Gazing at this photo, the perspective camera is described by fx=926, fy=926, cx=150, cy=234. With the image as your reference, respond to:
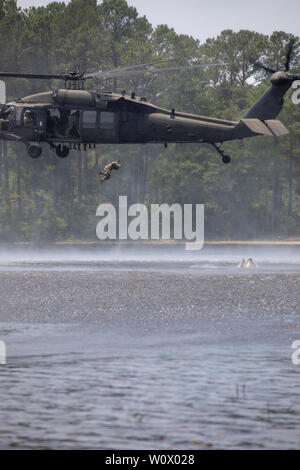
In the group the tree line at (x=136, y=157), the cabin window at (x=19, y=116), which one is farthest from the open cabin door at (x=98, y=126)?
the tree line at (x=136, y=157)

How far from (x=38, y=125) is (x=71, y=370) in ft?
54.8

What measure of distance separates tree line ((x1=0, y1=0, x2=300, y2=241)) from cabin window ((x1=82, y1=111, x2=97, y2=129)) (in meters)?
67.2

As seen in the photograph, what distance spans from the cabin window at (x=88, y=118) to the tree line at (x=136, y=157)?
67175 mm

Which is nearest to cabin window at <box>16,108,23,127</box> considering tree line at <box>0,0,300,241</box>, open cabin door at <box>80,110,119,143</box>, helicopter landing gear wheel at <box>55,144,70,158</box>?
helicopter landing gear wheel at <box>55,144,70,158</box>

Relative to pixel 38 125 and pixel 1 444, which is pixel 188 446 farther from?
pixel 38 125

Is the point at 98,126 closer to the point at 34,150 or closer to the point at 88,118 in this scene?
the point at 88,118

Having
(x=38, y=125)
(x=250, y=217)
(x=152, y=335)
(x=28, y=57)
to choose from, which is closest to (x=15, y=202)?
(x=28, y=57)

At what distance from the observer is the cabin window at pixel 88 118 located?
38969 mm

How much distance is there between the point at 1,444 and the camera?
56.3ft

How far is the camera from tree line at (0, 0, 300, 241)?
352 ft

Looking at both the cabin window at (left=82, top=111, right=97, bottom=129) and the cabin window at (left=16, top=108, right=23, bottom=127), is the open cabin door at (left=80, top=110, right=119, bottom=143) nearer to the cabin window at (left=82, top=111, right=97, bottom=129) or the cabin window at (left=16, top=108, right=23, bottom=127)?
the cabin window at (left=82, top=111, right=97, bottom=129)

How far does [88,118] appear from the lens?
39.0 meters

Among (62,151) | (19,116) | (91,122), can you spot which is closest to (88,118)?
(91,122)

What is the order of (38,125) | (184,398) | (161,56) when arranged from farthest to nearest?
(161,56) < (38,125) < (184,398)
